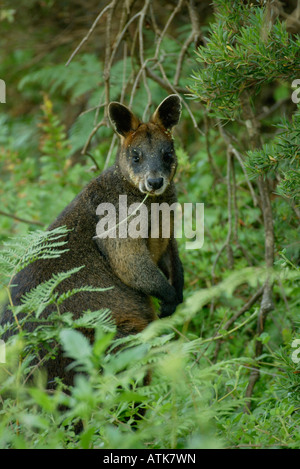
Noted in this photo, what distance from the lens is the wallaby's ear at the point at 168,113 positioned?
5.21 metres

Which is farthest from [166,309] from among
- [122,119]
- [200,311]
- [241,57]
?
[241,57]

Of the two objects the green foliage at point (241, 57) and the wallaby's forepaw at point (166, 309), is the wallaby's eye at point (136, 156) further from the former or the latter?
the wallaby's forepaw at point (166, 309)

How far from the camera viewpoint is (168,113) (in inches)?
210

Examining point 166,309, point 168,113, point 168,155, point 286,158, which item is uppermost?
point 286,158

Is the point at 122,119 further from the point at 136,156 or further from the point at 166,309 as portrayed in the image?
the point at 166,309

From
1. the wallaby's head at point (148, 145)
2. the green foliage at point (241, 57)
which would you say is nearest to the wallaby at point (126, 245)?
the wallaby's head at point (148, 145)

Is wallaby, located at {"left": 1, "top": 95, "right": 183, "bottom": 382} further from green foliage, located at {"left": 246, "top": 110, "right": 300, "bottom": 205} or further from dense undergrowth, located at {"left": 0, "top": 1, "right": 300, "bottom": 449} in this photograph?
green foliage, located at {"left": 246, "top": 110, "right": 300, "bottom": 205}

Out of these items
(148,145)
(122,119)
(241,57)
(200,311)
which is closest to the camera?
(241,57)

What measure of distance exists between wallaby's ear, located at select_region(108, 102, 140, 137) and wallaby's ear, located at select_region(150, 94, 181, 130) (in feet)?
0.63

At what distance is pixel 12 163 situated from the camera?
29.3 feet

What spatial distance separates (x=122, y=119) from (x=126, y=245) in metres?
1.15

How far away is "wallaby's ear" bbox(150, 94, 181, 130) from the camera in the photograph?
5207 mm
